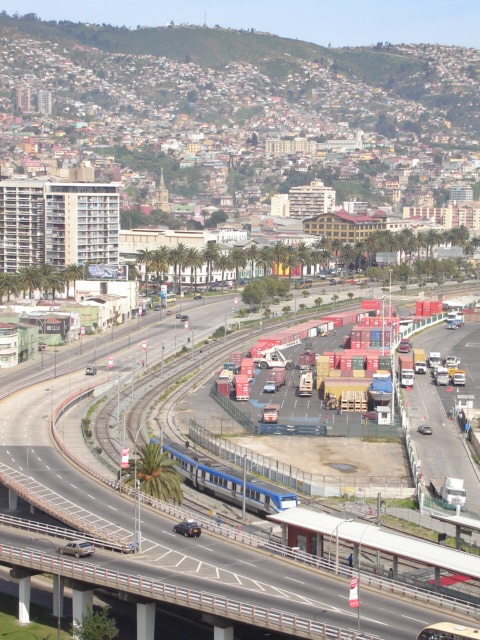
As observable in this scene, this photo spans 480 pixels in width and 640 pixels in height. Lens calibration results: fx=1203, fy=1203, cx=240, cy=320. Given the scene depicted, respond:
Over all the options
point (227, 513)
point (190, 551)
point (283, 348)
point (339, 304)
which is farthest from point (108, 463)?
point (339, 304)

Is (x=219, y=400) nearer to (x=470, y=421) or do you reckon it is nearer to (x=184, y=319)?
(x=470, y=421)

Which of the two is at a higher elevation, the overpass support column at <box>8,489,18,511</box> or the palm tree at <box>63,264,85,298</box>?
the palm tree at <box>63,264,85,298</box>

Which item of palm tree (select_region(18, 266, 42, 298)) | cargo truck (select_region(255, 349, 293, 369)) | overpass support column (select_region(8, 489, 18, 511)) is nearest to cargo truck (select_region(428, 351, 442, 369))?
cargo truck (select_region(255, 349, 293, 369))

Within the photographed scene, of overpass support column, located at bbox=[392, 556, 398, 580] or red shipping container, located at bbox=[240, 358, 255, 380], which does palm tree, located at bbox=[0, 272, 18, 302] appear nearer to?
red shipping container, located at bbox=[240, 358, 255, 380]

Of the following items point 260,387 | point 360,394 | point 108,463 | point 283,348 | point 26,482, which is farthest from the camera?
point 283,348

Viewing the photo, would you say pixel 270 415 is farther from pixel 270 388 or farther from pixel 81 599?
pixel 81 599

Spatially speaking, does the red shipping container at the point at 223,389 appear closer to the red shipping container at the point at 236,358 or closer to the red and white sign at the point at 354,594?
the red shipping container at the point at 236,358
